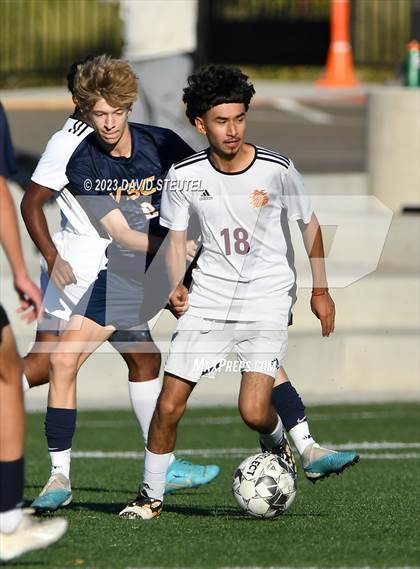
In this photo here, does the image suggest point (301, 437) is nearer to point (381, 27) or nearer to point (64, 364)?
point (64, 364)

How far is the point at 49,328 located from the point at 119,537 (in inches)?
67.3

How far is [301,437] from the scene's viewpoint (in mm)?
8172

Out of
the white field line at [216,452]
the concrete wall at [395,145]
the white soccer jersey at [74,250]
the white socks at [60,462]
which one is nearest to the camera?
the white socks at [60,462]

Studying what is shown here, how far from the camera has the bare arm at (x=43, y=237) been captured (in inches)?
317

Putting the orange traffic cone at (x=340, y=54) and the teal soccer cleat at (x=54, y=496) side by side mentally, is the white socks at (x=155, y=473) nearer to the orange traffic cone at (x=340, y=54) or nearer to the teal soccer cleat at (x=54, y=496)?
the teal soccer cleat at (x=54, y=496)

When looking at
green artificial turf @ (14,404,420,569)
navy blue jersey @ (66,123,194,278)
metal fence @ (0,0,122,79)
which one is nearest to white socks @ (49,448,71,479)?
green artificial turf @ (14,404,420,569)

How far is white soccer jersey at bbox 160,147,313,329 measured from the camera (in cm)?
762

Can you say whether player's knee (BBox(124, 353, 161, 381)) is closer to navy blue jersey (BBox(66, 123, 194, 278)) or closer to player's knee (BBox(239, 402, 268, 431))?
navy blue jersey (BBox(66, 123, 194, 278))

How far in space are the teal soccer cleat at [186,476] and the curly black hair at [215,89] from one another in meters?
2.25

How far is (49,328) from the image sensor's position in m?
8.59

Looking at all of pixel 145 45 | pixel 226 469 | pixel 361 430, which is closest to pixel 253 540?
pixel 226 469

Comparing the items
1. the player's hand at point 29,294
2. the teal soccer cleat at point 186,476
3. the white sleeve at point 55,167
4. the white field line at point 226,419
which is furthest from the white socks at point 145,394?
the white field line at point 226,419

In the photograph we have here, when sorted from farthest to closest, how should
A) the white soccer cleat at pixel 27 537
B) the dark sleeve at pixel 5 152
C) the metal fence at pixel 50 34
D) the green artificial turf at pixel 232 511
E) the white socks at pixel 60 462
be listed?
the metal fence at pixel 50 34 < the white socks at pixel 60 462 < the dark sleeve at pixel 5 152 < the green artificial turf at pixel 232 511 < the white soccer cleat at pixel 27 537

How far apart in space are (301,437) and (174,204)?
1417mm
